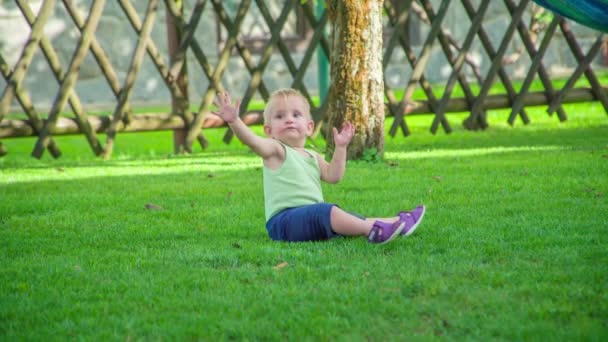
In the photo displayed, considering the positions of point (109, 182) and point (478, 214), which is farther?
point (109, 182)

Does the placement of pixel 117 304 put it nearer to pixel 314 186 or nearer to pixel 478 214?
pixel 314 186

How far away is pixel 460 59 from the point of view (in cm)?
907

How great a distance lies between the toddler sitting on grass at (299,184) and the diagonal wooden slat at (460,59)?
502 cm

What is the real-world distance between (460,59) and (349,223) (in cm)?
550

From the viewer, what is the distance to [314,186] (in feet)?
13.7

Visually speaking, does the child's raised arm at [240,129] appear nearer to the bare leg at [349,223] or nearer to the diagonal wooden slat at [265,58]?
the bare leg at [349,223]

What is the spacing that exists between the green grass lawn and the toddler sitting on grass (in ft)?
0.24

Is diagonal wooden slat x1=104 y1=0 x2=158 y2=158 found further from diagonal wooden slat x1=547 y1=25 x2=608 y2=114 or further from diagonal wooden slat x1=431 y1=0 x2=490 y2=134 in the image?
diagonal wooden slat x1=547 y1=25 x2=608 y2=114

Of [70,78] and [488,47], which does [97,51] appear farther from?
[488,47]

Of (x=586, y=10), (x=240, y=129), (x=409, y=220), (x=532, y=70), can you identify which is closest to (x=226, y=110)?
(x=240, y=129)

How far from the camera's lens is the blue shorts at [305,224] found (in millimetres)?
3919

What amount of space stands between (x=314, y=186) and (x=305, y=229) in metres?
0.28

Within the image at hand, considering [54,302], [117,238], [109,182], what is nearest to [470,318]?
[54,302]

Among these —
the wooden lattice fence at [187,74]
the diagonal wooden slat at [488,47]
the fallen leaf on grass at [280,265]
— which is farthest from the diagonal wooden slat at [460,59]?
the fallen leaf on grass at [280,265]
